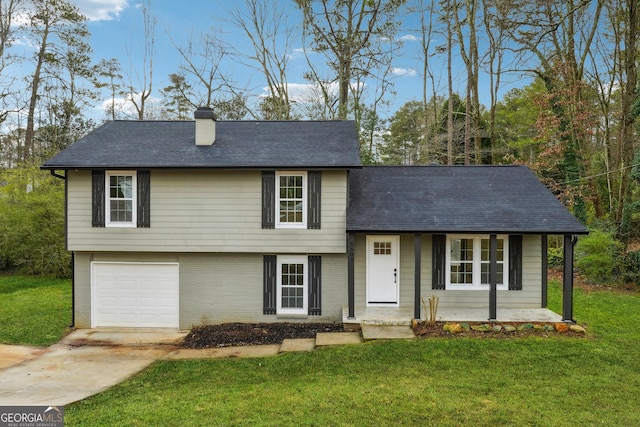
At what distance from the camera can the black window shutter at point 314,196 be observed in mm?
10531

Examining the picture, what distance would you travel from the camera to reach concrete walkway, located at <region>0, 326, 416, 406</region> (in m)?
7.05

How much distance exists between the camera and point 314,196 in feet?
34.6

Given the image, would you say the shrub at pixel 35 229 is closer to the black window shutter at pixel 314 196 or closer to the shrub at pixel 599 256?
the black window shutter at pixel 314 196

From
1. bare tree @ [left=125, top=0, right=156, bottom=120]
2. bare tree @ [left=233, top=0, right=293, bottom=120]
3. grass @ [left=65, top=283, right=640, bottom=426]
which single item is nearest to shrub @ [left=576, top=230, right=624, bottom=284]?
grass @ [left=65, top=283, right=640, bottom=426]

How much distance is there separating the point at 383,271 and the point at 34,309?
10.8 metres

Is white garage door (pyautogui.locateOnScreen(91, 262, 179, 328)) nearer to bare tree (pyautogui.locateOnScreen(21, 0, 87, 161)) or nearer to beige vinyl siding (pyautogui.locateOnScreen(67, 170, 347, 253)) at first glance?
beige vinyl siding (pyautogui.locateOnScreen(67, 170, 347, 253))

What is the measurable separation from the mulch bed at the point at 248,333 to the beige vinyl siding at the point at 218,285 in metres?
0.30

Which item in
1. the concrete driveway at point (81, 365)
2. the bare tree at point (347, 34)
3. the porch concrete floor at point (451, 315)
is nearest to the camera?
the concrete driveway at point (81, 365)

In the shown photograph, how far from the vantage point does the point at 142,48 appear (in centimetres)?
2381

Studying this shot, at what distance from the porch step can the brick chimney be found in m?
6.54

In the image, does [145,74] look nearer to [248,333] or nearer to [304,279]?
[304,279]

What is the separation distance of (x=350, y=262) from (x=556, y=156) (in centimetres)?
1434

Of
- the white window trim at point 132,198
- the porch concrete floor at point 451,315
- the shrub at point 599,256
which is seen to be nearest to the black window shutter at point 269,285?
the porch concrete floor at point 451,315

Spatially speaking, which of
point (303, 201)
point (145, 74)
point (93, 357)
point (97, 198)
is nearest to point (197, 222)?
point (97, 198)
